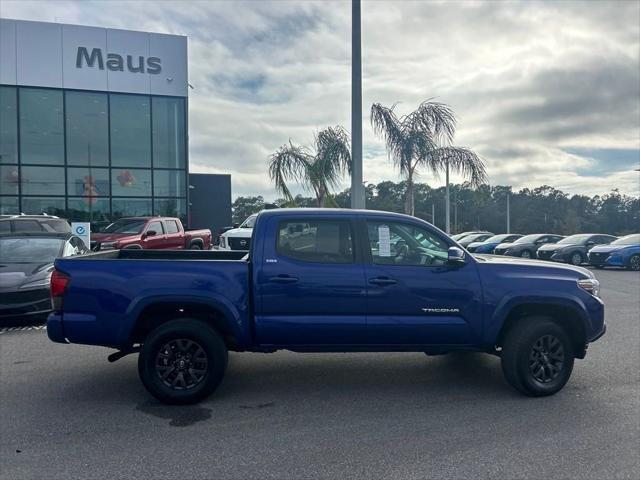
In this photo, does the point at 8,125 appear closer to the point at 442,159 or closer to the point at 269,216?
the point at 442,159

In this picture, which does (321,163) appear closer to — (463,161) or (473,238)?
(463,161)

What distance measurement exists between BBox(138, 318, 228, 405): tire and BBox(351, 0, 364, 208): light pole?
6.59m

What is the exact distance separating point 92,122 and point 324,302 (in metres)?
21.1

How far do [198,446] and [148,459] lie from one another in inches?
15.4

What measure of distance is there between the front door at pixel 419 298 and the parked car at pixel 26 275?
596cm

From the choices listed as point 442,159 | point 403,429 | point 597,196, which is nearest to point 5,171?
point 442,159

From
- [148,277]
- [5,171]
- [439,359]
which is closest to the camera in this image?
[148,277]

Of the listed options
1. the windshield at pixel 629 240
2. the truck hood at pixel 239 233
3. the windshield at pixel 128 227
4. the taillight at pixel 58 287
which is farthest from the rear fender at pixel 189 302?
the windshield at pixel 629 240

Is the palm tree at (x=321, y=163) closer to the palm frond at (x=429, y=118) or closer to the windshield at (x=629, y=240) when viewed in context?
the palm frond at (x=429, y=118)

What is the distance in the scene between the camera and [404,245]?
5.11 meters

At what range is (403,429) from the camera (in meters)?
4.25

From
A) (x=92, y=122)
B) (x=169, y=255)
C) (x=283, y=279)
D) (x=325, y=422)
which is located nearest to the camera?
(x=325, y=422)

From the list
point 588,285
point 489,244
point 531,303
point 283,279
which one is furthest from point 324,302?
point 489,244

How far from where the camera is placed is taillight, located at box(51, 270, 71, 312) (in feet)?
15.3
